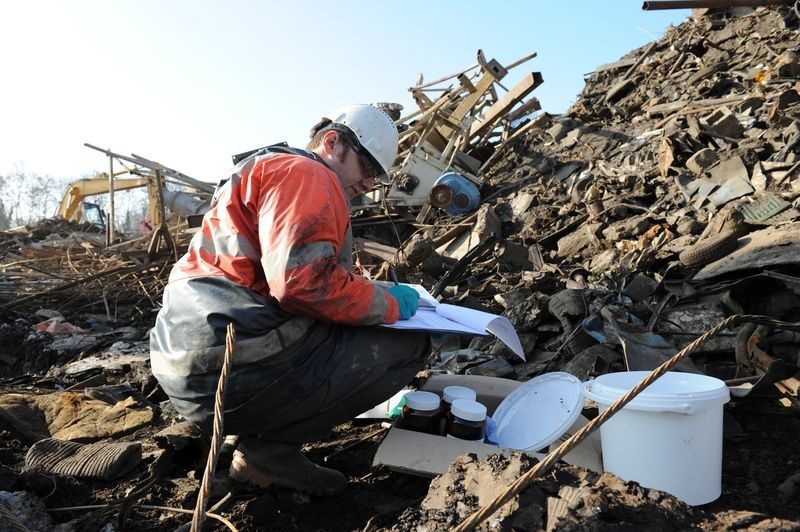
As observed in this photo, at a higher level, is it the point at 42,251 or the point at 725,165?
the point at 725,165

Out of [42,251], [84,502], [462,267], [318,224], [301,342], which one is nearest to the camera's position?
[318,224]

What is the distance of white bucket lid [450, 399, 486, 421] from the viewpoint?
8.45ft

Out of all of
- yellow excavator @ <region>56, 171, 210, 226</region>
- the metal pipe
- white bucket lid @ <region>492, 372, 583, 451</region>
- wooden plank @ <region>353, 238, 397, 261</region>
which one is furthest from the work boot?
the metal pipe

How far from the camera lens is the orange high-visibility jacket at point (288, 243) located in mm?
2111

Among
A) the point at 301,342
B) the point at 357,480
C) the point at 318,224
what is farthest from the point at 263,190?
the point at 357,480

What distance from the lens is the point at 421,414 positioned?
2654mm

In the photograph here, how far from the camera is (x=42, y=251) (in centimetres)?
1052

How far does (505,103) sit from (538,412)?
9.82 m

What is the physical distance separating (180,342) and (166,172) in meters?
10.4

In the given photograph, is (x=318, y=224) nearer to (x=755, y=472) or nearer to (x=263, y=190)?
(x=263, y=190)

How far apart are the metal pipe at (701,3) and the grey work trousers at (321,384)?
1070cm

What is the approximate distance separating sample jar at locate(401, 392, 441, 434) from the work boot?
42 centimetres

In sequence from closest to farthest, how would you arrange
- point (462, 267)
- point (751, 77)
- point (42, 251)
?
1. point (462, 267)
2. point (751, 77)
3. point (42, 251)

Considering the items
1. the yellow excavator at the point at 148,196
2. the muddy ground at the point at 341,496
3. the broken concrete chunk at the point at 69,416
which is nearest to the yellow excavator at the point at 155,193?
the yellow excavator at the point at 148,196
